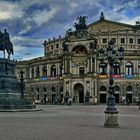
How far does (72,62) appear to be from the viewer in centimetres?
12731

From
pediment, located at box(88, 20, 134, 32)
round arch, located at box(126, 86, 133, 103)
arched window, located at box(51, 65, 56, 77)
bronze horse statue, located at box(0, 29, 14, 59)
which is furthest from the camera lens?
pediment, located at box(88, 20, 134, 32)

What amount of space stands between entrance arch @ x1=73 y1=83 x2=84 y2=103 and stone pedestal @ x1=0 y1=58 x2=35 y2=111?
7126 centimetres

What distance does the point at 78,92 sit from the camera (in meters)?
128

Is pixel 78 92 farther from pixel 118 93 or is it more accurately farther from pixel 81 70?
pixel 118 93

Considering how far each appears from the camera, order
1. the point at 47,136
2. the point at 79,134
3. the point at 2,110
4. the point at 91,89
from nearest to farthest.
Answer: the point at 47,136, the point at 79,134, the point at 2,110, the point at 91,89

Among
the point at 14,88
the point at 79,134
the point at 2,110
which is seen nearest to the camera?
the point at 79,134

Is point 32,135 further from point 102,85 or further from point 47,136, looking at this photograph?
point 102,85

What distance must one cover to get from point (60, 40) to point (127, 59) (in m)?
26.9

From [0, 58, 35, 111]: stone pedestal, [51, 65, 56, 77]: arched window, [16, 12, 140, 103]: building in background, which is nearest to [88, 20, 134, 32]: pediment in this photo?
[16, 12, 140, 103]: building in background

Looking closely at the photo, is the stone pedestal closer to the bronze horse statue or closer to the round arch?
the bronze horse statue

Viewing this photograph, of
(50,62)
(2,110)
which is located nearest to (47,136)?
(2,110)

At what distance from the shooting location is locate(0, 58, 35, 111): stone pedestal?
50.1 metres

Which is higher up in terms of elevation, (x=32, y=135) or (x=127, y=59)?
(x=127, y=59)

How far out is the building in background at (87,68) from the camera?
124m
